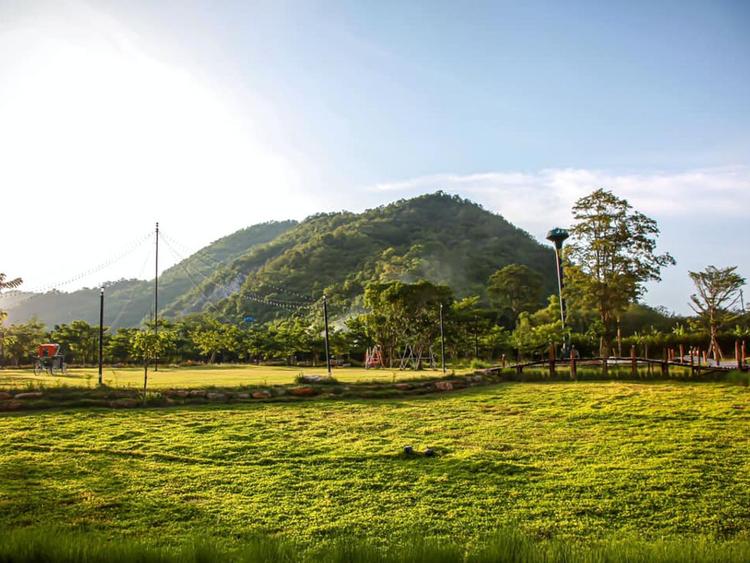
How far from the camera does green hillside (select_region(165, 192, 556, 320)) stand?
197 ft

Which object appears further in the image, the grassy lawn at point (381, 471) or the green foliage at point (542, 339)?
the green foliage at point (542, 339)

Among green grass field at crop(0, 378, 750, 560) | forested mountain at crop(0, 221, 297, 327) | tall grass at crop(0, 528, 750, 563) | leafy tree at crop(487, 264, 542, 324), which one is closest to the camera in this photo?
tall grass at crop(0, 528, 750, 563)

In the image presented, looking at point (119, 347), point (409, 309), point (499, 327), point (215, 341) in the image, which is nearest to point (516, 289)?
point (499, 327)

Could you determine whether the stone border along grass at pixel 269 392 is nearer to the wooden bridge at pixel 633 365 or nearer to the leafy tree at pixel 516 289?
the wooden bridge at pixel 633 365

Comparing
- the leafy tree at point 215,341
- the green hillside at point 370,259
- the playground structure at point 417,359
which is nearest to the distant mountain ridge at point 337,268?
the green hillside at point 370,259

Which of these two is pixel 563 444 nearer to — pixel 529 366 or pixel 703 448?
pixel 703 448

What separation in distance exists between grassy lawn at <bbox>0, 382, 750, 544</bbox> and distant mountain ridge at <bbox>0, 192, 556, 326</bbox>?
39496 mm

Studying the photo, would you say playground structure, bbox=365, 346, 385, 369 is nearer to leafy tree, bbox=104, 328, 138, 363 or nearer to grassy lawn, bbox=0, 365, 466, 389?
grassy lawn, bbox=0, 365, 466, 389

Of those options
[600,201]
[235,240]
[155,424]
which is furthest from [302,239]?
[155,424]

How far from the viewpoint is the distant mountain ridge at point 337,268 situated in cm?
6009

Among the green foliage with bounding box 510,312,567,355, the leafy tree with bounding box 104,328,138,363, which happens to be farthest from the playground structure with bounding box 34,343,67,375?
the green foliage with bounding box 510,312,567,355

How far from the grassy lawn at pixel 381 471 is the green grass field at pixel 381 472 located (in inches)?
1.1

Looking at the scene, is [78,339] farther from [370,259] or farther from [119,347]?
[370,259]

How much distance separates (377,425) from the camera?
1022cm
